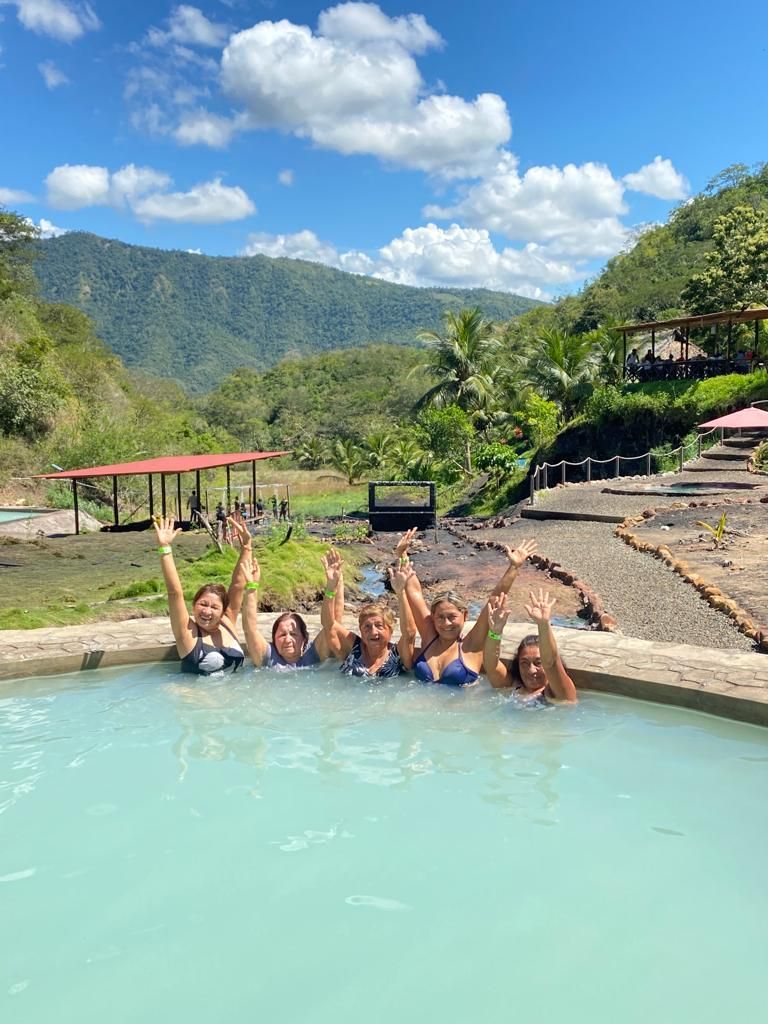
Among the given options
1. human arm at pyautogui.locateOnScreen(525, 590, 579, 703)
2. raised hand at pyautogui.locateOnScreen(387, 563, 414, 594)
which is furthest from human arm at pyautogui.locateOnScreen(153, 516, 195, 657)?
human arm at pyautogui.locateOnScreen(525, 590, 579, 703)

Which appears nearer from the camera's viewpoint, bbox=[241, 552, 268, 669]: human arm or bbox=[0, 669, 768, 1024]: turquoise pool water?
bbox=[0, 669, 768, 1024]: turquoise pool water

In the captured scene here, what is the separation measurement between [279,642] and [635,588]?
246 inches

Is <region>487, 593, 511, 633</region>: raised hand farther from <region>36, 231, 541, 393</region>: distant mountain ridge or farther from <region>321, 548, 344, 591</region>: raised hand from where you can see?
<region>36, 231, 541, 393</region>: distant mountain ridge

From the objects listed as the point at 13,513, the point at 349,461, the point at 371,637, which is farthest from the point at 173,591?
the point at 349,461

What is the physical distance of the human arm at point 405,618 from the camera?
5.82 metres

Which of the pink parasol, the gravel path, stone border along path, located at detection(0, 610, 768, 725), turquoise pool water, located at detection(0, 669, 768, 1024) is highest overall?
the pink parasol

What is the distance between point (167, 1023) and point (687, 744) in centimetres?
335

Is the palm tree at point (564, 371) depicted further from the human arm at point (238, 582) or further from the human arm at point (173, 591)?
the human arm at point (173, 591)

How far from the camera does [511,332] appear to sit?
232 feet

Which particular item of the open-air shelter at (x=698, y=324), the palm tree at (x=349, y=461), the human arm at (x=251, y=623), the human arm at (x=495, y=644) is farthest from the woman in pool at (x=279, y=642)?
the palm tree at (x=349, y=461)

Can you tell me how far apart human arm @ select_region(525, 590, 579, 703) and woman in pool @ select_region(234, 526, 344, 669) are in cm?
170

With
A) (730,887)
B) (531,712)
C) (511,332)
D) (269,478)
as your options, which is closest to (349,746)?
(531,712)

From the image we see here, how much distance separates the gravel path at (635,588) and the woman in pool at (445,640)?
3077mm

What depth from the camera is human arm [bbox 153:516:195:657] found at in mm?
5898
